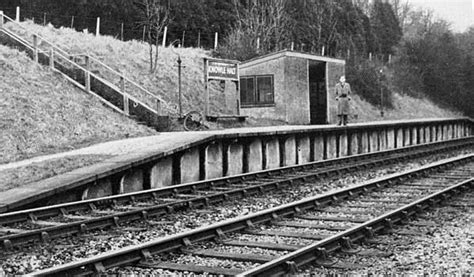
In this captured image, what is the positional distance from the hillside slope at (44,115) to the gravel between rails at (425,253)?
1045 centimetres

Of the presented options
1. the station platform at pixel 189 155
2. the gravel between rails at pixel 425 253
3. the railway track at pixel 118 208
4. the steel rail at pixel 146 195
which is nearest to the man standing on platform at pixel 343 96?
the station platform at pixel 189 155

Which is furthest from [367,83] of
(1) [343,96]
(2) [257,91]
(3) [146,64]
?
(1) [343,96]

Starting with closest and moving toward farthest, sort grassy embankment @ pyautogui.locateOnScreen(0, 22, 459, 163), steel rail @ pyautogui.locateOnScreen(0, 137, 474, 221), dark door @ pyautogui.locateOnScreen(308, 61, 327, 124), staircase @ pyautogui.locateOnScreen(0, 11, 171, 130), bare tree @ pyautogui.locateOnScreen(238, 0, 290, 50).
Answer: steel rail @ pyautogui.locateOnScreen(0, 137, 474, 221)
grassy embankment @ pyautogui.locateOnScreen(0, 22, 459, 163)
staircase @ pyautogui.locateOnScreen(0, 11, 171, 130)
dark door @ pyautogui.locateOnScreen(308, 61, 327, 124)
bare tree @ pyautogui.locateOnScreen(238, 0, 290, 50)

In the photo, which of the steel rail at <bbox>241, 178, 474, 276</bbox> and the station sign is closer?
the steel rail at <bbox>241, 178, 474, 276</bbox>

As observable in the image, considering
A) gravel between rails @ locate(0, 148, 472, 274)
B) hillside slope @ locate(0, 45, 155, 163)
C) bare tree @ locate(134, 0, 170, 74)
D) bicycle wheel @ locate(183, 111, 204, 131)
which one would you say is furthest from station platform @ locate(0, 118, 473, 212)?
bare tree @ locate(134, 0, 170, 74)

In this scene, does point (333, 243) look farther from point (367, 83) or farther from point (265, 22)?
point (367, 83)

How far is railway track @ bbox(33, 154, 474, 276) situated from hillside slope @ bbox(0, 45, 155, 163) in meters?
8.56

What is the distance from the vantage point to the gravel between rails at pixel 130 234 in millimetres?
7039

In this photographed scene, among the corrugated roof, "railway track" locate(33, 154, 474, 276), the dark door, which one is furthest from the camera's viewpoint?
the dark door

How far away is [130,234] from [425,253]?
378 cm

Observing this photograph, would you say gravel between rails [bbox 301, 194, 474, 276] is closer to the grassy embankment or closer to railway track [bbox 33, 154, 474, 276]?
railway track [bbox 33, 154, 474, 276]

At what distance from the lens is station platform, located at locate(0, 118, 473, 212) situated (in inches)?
454

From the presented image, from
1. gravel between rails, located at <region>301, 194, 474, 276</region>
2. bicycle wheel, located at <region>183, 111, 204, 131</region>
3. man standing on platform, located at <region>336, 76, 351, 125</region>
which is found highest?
man standing on platform, located at <region>336, 76, 351, 125</region>

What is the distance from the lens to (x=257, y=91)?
2802 centimetres
